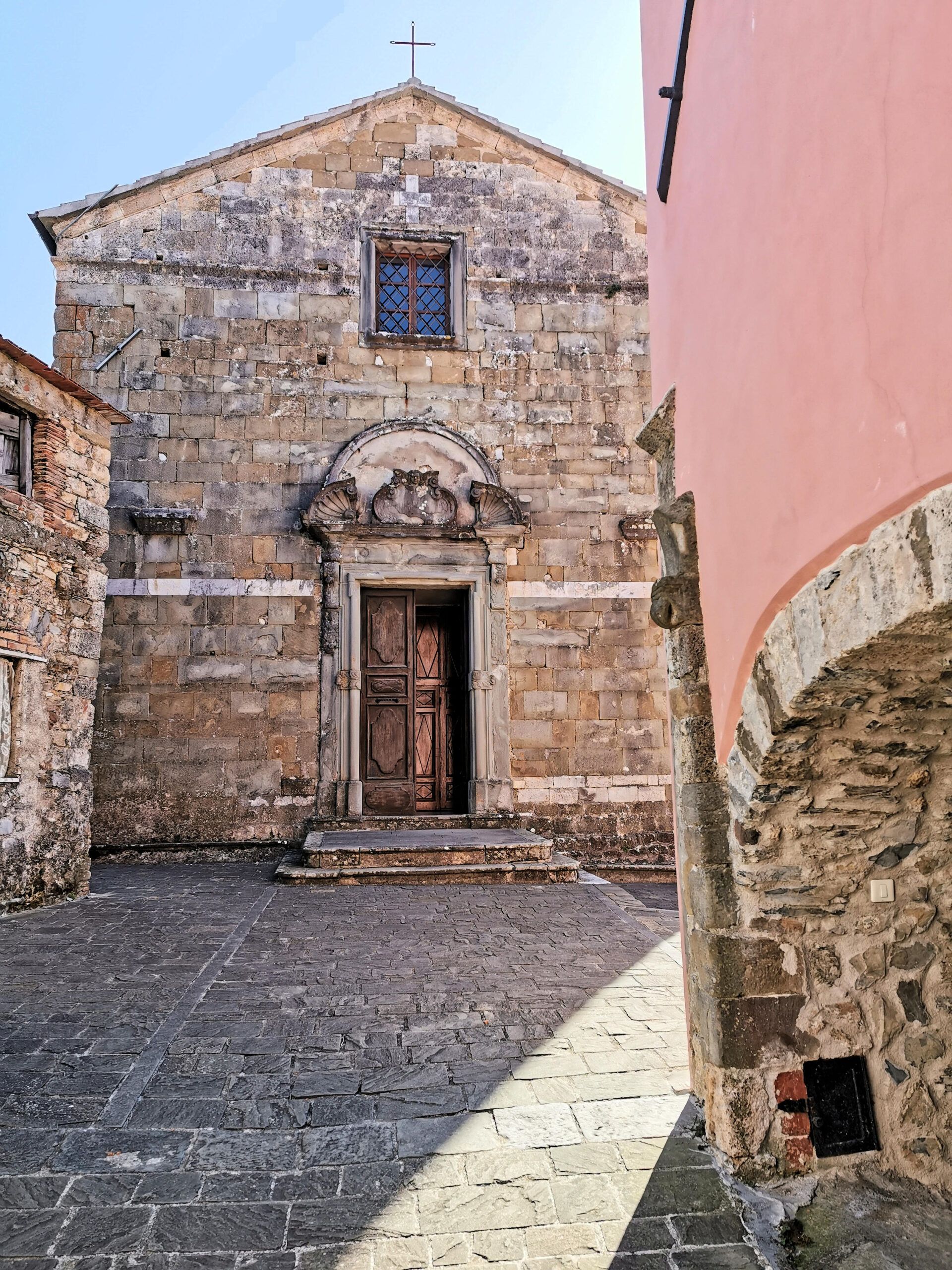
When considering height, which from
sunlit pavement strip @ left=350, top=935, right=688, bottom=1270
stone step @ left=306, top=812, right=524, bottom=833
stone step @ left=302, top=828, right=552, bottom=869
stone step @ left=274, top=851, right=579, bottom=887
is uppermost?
stone step @ left=306, top=812, right=524, bottom=833

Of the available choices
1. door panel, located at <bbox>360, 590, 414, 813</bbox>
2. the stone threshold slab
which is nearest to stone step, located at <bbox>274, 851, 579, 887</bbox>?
the stone threshold slab

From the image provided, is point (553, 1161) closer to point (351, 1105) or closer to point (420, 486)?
point (351, 1105)

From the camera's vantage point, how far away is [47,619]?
670 centimetres

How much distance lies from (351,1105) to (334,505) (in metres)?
6.61

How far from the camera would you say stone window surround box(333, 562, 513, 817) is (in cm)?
854

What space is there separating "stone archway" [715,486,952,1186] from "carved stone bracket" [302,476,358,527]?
261 inches

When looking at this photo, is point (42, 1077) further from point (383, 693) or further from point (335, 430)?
point (335, 430)

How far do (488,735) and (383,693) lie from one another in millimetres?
1288

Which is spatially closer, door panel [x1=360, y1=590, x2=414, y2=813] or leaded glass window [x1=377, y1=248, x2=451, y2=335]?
door panel [x1=360, y1=590, x2=414, y2=813]

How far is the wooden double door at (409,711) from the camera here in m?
8.96

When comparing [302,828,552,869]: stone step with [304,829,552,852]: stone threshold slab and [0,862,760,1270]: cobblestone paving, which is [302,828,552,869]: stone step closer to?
[304,829,552,852]: stone threshold slab

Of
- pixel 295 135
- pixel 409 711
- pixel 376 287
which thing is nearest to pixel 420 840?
pixel 409 711

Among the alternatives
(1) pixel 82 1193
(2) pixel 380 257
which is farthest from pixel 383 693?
(1) pixel 82 1193

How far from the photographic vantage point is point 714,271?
286cm
